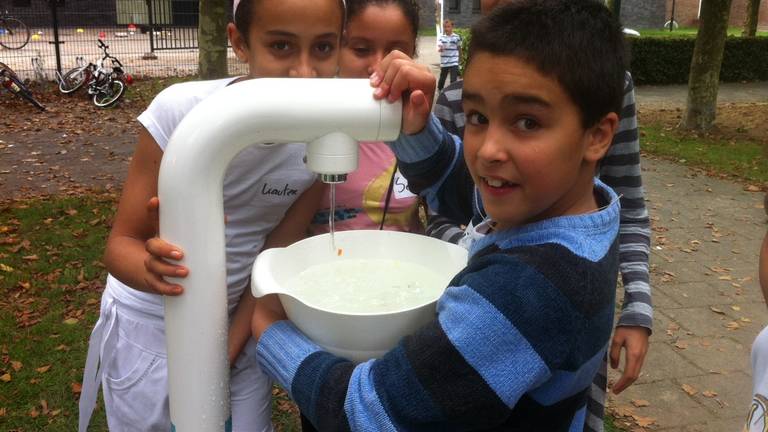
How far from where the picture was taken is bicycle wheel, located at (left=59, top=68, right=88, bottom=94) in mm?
13555

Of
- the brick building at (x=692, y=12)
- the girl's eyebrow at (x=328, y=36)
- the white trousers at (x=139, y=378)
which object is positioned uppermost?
the brick building at (x=692, y=12)

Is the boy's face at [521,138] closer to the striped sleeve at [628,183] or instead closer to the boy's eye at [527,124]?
the boy's eye at [527,124]

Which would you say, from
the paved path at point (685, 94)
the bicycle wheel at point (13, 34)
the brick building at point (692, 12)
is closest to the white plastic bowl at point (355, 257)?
the paved path at point (685, 94)

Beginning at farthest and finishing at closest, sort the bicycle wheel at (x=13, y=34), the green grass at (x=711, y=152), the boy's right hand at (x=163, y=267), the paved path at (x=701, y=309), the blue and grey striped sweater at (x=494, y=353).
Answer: the bicycle wheel at (x=13, y=34) < the green grass at (x=711, y=152) < the paved path at (x=701, y=309) < the boy's right hand at (x=163, y=267) < the blue and grey striped sweater at (x=494, y=353)

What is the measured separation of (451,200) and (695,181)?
A: 25.4 feet

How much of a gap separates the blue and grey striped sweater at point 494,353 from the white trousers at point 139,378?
62cm

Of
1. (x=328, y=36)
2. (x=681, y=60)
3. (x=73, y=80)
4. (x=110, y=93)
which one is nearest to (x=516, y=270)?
(x=328, y=36)

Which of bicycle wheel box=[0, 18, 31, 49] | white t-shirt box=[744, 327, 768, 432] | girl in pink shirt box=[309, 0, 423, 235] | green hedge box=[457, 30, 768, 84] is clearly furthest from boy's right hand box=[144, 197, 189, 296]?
bicycle wheel box=[0, 18, 31, 49]

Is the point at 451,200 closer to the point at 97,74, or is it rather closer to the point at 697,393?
the point at 697,393

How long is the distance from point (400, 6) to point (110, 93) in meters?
12.4

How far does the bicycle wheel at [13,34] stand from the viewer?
2039 centimetres

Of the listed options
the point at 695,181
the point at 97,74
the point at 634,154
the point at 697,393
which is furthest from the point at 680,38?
the point at 634,154

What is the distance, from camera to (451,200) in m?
1.79

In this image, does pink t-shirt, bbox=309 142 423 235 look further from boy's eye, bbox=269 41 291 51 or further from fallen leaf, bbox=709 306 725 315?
fallen leaf, bbox=709 306 725 315
